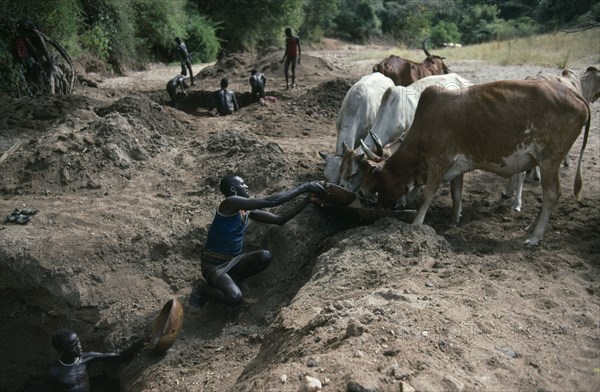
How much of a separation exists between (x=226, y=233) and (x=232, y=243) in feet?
0.48

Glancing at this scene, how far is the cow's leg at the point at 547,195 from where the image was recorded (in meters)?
6.25

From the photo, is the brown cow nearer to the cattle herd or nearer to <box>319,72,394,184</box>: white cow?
<box>319,72,394,184</box>: white cow

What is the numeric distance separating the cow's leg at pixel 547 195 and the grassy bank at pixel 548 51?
29.6ft

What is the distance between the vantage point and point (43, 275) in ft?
21.2

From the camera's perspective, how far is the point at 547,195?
20.9ft

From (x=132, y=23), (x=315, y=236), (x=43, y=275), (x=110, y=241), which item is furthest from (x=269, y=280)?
(x=132, y=23)

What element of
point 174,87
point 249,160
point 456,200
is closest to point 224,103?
point 174,87

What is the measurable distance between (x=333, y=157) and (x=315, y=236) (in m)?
1.19

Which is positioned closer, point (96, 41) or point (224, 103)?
point (224, 103)

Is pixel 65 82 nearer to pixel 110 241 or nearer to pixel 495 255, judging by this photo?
pixel 110 241

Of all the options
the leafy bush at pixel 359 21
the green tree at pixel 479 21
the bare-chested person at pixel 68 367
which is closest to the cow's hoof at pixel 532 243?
the bare-chested person at pixel 68 367

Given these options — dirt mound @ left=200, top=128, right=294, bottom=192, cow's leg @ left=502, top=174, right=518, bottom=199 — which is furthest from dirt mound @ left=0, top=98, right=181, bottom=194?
cow's leg @ left=502, top=174, right=518, bottom=199

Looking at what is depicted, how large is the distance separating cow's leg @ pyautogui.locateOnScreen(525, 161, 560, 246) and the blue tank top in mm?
3053

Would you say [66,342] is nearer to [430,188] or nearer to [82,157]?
[82,157]
